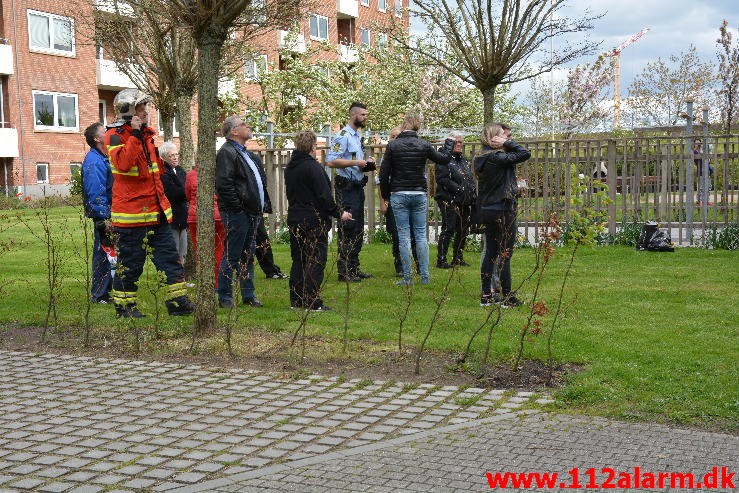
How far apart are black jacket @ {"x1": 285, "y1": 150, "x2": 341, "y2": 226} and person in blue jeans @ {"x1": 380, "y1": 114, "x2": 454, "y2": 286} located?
1.41 m

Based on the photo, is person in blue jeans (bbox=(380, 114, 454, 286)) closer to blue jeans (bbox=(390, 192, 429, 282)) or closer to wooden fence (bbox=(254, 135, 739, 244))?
blue jeans (bbox=(390, 192, 429, 282))

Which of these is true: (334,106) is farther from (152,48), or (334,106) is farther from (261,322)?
(261,322)

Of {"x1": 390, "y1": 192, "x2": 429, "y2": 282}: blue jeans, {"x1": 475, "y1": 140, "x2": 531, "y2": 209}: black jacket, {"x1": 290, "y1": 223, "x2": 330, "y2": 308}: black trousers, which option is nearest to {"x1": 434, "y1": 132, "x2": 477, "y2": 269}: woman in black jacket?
{"x1": 390, "y1": 192, "x2": 429, "y2": 282}: blue jeans

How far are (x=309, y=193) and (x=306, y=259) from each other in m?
0.69

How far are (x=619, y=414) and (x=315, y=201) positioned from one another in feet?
16.1

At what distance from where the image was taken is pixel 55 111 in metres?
41.8

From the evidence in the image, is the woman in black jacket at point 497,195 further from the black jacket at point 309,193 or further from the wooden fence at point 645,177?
the wooden fence at point 645,177

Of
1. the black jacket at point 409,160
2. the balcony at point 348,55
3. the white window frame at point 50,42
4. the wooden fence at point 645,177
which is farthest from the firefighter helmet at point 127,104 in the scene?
the balcony at point 348,55

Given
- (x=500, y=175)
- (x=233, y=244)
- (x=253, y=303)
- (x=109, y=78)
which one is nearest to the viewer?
(x=500, y=175)

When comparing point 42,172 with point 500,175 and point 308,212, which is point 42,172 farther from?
point 500,175

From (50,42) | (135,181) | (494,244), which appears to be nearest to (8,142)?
(50,42)

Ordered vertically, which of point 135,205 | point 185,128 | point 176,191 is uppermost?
point 185,128

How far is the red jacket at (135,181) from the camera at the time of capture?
30.2ft

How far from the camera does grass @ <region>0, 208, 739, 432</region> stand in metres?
6.34
